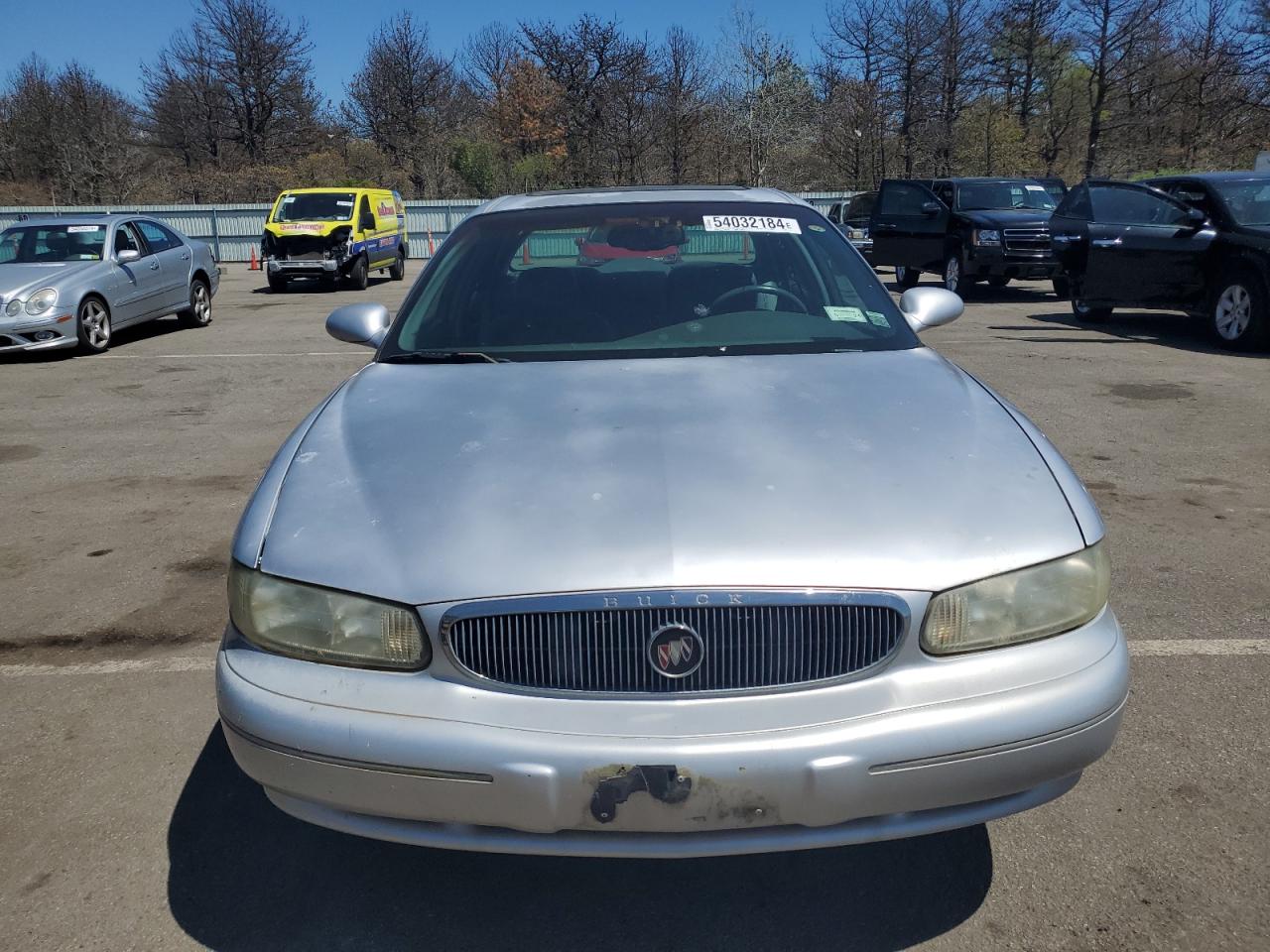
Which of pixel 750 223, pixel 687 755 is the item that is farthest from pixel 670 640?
pixel 750 223

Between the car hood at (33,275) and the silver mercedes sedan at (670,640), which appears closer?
the silver mercedes sedan at (670,640)

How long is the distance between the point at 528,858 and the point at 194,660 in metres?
1.74

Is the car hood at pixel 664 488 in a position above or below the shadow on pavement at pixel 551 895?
above

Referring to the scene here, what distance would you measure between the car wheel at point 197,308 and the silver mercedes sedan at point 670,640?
12740 mm

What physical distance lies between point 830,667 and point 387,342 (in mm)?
1975

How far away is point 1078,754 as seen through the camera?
2.09m

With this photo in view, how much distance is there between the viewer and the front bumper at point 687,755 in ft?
6.24

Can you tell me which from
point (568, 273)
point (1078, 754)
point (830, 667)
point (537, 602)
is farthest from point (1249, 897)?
point (568, 273)

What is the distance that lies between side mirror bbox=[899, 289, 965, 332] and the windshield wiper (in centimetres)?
155

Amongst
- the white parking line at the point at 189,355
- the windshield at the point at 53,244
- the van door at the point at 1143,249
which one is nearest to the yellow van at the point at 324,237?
the windshield at the point at 53,244

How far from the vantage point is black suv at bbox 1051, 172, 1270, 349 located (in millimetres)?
9766

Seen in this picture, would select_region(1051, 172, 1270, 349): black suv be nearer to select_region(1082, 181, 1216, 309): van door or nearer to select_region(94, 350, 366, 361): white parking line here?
select_region(1082, 181, 1216, 309): van door

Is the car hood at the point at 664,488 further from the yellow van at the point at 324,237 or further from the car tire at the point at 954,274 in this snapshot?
the yellow van at the point at 324,237

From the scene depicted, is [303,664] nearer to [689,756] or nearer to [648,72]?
[689,756]
